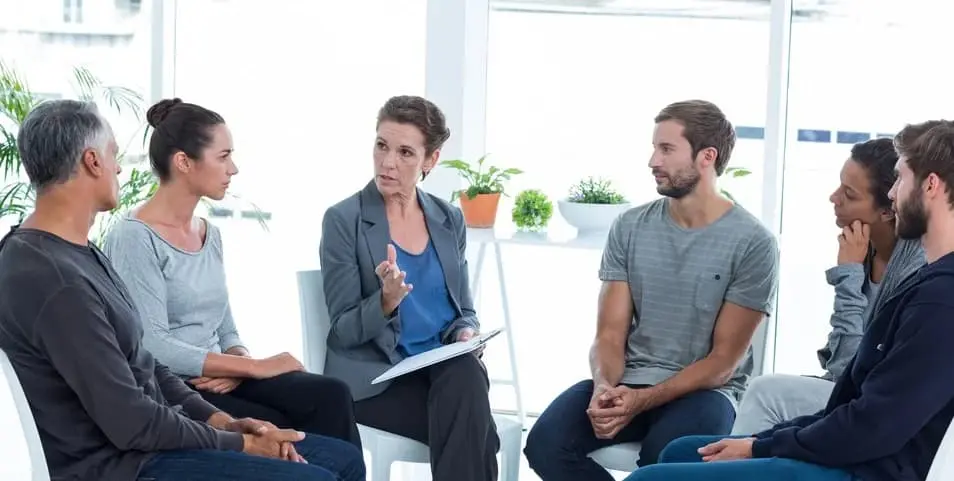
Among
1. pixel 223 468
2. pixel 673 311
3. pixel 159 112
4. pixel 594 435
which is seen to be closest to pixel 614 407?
pixel 594 435

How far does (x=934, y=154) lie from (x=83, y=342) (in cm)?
154

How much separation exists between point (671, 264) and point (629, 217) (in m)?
0.18

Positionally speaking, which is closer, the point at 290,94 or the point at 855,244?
the point at 855,244

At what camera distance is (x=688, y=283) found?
10.1 ft

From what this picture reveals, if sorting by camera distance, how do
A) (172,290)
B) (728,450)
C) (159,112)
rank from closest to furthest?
(728,450) → (172,290) → (159,112)

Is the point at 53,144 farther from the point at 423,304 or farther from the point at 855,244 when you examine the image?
the point at 855,244

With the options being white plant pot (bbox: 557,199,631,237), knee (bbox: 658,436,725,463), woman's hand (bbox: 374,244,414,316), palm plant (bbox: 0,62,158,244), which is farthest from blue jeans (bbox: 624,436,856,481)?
palm plant (bbox: 0,62,158,244)

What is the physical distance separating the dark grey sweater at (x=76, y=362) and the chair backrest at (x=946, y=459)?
1291mm

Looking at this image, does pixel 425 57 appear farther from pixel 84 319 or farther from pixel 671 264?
pixel 84 319

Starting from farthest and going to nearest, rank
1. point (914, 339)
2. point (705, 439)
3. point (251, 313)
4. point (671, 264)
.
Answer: point (251, 313) → point (671, 264) → point (705, 439) → point (914, 339)

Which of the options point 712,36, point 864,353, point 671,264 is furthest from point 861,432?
point 712,36

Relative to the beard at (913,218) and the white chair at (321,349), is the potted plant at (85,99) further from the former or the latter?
the beard at (913,218)

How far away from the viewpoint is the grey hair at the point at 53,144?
87.2 inches

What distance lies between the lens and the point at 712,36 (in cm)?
438
